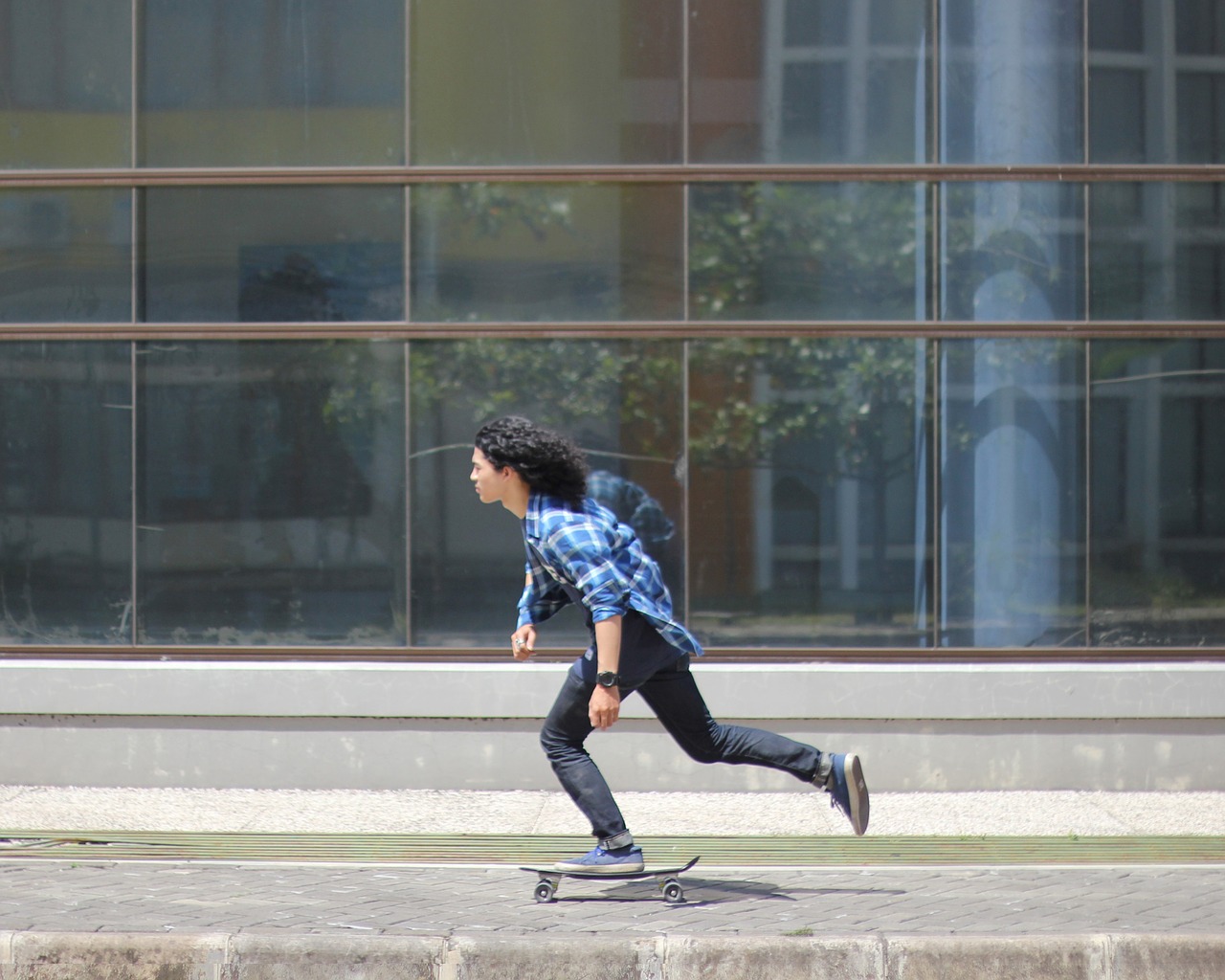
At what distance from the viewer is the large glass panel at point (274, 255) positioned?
927 centimetres

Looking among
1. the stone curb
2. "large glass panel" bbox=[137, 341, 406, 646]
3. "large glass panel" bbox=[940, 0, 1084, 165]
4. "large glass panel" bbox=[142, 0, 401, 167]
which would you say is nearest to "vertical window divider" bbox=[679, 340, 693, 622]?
"large glass panel" bbox=[137, 341, 406, 646]

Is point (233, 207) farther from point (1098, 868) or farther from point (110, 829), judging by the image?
point (1098, 868)

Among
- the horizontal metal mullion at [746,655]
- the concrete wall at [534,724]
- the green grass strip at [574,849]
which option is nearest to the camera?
the green grass strip at [574,849]

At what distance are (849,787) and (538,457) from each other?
5.32 ft

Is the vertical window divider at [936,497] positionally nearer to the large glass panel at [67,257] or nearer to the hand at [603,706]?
the hand at [603,706]

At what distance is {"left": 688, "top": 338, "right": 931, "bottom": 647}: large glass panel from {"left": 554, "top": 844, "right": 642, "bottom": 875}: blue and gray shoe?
3.30 metres

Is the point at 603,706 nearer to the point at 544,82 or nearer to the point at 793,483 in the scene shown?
the point at 793,483

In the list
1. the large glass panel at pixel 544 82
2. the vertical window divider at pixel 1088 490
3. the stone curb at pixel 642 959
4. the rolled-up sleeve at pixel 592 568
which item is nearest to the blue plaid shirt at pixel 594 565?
the rolled-up sleeve at pixel 592 568

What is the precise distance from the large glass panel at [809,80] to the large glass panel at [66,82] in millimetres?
3253

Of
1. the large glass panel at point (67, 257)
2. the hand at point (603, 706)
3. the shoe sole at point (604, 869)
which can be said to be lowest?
Answer: the shoe sole at point (604, 869)

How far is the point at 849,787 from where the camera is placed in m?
5.93

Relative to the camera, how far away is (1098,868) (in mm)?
6691

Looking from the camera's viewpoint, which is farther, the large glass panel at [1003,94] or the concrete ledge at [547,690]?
the large glass panel at [1003,94]

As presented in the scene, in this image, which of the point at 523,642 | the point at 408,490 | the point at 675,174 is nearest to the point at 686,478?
the point at 408,490
